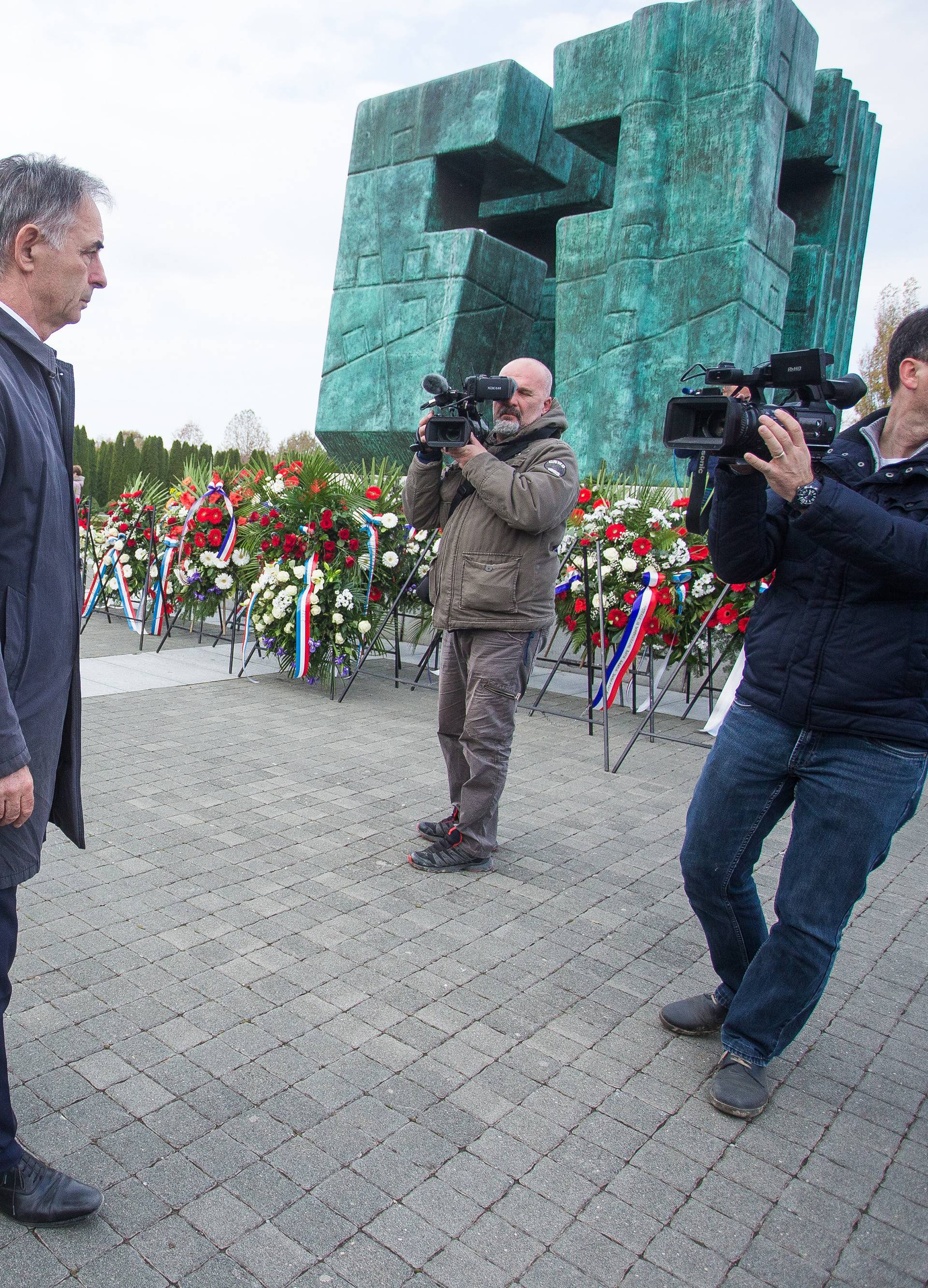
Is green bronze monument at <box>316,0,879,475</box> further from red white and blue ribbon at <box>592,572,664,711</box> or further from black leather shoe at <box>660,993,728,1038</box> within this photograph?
black leather shoe at <box>660,993,728,1038</box>

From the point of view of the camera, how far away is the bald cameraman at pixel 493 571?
3873mm

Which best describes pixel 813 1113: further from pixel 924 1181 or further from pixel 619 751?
pixel 619 751

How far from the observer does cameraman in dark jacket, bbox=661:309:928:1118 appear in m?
2.28

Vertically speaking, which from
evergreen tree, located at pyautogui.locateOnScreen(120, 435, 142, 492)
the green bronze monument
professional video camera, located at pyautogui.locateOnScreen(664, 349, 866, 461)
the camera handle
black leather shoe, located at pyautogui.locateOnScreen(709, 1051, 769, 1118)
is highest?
the green bronze monument

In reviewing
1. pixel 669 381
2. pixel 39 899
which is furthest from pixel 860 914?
pixel 669 381

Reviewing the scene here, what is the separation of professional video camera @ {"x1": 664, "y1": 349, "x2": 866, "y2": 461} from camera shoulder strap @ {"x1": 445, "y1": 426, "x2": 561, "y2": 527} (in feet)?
5.41

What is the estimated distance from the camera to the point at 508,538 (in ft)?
13.0

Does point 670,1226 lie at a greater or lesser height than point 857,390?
lesser

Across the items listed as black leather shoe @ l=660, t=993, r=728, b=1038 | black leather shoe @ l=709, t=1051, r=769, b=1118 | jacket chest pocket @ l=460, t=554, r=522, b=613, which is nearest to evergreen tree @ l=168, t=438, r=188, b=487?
jacket chest pocket @ l=460, t=554, r=522, b=613

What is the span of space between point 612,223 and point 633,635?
9.19m

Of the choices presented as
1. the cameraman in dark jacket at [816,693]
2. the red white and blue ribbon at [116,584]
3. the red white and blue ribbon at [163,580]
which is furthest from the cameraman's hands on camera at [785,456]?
the red white and blue ribbon at [116,584]

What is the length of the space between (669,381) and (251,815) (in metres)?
10.2

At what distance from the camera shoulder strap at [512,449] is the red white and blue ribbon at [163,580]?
5852mm

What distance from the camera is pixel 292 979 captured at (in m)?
3.12
